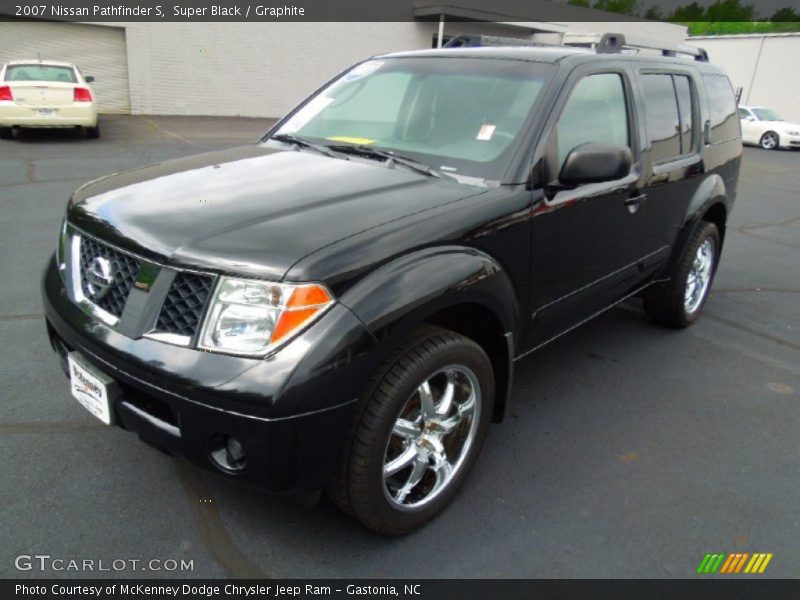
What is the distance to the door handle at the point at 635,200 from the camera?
11.7ft

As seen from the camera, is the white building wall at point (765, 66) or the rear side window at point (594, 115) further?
the white building wall at point (765, 66)

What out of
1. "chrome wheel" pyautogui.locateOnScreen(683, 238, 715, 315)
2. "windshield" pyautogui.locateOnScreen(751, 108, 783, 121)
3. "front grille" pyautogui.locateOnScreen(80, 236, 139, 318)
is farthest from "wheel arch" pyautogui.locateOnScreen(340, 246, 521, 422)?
"windshield" pyautogui.locateOnScreen(751, 108, 783, 121)

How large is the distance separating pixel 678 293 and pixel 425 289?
297 cm

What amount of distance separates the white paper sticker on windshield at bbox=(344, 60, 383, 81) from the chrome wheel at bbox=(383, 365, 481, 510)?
2.09 meters

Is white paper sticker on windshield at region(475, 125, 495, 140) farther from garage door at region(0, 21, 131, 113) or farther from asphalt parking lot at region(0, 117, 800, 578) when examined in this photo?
garage door at region(0, 21, 131, 113)

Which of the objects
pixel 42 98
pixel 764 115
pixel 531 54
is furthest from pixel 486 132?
pixel 764 115

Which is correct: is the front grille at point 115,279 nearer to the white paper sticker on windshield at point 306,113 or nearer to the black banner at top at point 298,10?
the white paper sticker on windshield at point 306,113

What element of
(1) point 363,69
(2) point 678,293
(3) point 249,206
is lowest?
(2) point 678,293

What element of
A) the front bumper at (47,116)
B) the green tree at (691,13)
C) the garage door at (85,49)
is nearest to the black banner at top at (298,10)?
the garage door at (85,49)

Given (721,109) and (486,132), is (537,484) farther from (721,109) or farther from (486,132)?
(721,109)

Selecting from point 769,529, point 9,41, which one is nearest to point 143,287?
point 769,529

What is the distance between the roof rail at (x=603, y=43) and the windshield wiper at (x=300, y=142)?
1334 millimetres

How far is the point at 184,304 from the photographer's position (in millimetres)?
2156
